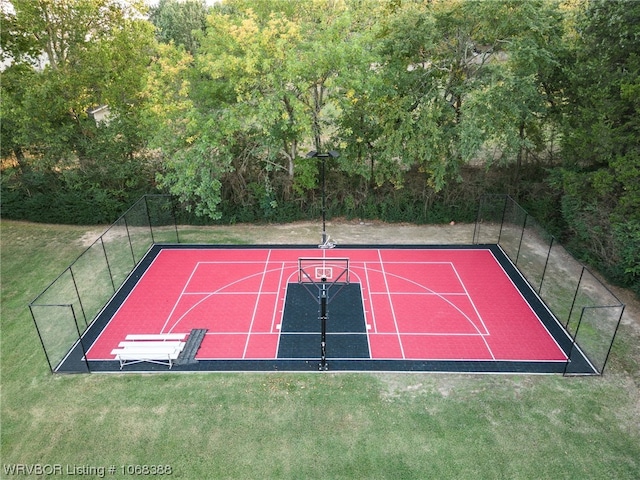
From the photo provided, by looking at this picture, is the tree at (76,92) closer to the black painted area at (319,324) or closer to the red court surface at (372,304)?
the red court surface at (372,304)

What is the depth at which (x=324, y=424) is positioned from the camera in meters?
11.2

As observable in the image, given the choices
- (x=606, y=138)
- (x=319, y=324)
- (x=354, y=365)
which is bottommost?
(x=354, y=365)

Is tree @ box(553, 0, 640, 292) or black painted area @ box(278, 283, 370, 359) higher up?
tree @ box(553, 0, 640, 292)

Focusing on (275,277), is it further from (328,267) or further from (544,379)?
(544,379)

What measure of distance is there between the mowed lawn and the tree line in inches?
268

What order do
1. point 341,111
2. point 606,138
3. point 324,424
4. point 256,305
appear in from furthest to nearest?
point 341,111 → point 606,138 → point 256,305 → point 324,424

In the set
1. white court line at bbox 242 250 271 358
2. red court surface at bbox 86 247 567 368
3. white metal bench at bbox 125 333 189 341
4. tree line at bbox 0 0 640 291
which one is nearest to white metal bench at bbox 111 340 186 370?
white metal bench at bbox 125 333 189 341

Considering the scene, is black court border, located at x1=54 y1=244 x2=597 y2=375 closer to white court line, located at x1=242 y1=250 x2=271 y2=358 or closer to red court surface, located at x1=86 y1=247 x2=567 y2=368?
red court surface, located at x1=86 y1=247 x2=567 y2=368

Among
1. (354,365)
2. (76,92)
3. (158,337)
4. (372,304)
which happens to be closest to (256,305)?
(158,337)

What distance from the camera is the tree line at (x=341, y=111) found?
1609cm

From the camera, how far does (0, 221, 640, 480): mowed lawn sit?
33.4 feet

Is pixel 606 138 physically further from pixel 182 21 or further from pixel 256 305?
pixel 182 21

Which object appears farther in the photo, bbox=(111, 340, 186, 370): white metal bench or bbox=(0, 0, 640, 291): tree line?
bbox=(0, 0, 640, 291): tree line

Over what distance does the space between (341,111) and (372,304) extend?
25.4ft
